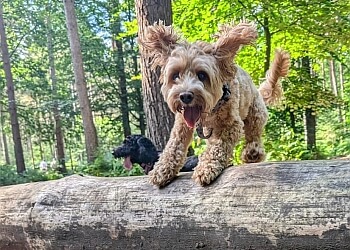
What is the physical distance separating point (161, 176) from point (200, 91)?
0.55m

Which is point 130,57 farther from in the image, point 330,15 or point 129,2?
point 330,15

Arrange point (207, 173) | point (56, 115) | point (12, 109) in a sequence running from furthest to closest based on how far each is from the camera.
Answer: point (56, 115), point (12, 109), point (207, 173)

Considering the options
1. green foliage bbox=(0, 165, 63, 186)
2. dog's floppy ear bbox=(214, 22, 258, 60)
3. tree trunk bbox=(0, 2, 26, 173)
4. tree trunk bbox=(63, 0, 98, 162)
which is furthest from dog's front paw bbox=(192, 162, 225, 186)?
tree trunk bbox=(0, 2, 26, 173)

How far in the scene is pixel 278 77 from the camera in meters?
4.25

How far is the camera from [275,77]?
4250 millimetres

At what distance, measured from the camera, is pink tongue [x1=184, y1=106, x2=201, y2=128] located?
8.92 feet

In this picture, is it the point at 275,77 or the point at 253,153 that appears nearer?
the point at 253,153

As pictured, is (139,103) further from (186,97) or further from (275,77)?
(186,97)

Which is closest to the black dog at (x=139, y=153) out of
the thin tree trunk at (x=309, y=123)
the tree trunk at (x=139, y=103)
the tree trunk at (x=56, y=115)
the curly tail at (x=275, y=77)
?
the curly tail at (x=275, y=77)

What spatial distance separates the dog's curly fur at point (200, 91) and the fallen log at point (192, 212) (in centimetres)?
12

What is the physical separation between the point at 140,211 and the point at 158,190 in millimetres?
166

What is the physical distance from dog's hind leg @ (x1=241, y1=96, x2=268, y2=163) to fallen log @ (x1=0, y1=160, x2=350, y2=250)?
3.25 ft

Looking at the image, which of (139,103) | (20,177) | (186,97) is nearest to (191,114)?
(186,97)

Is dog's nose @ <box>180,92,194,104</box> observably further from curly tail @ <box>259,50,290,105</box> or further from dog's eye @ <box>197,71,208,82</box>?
curly tail @ <box>259,50,290,105</box>
